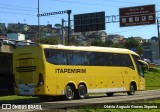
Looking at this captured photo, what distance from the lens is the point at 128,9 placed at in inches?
2435

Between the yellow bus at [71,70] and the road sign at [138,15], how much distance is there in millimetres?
29282

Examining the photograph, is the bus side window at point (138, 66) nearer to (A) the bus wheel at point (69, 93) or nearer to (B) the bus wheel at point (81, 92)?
(B) the bus wheel at point (81, 92)

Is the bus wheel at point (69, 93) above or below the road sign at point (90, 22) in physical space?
below

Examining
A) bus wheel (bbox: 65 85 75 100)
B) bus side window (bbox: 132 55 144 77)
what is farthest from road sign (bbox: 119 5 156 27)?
bus wheel (bbox: 65 85 75 100)

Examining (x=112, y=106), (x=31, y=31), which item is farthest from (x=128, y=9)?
(x=31, y=31)

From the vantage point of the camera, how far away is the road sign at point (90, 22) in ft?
212

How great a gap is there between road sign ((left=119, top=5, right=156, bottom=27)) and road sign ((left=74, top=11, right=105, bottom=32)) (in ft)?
12.2

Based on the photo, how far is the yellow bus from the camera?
23.9 meters

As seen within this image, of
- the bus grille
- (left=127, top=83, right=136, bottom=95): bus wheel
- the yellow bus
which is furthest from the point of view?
(left=127, top=83, right=136, bottom=95): bus wheel

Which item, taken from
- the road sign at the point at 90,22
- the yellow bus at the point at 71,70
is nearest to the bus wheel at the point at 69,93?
the yellow bus at the point at 71,70

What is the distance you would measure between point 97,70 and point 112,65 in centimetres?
193

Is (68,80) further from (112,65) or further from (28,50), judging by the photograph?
(112,65)

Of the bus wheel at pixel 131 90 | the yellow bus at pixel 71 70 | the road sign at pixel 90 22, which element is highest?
the road sign at pixel 90 22

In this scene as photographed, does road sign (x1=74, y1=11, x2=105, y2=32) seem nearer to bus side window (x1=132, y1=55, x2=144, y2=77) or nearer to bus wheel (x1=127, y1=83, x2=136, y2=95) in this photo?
bus side window (x1=132, y1=55, x2=144, y2=77)
